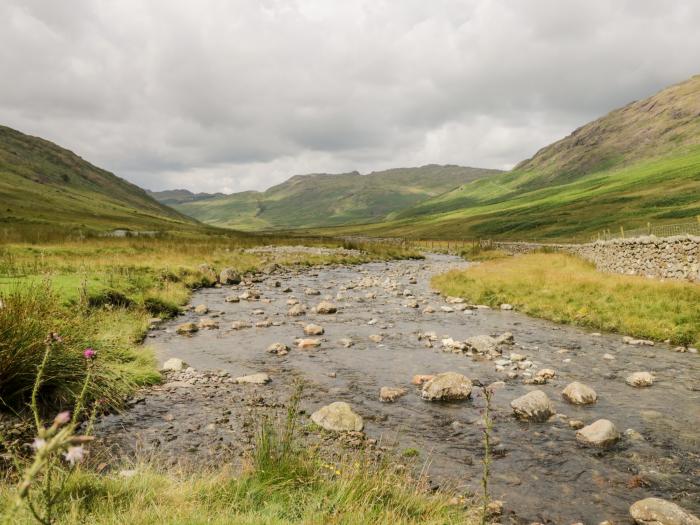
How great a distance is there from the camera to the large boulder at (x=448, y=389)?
36.0ft

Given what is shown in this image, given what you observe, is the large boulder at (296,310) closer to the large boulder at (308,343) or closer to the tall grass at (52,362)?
the large boulder at (308,343)

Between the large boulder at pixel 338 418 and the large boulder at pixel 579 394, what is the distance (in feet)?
17.8

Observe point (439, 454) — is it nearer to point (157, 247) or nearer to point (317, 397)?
point (317, 397)

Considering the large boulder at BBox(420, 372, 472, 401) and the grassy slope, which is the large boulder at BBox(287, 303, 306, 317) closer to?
the large boulder at BBox(420, 372, 472, 401)

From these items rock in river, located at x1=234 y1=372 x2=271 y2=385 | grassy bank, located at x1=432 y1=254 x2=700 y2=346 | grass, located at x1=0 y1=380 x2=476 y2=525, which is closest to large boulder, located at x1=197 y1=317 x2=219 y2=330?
rock in river, located at x1=234 y1=372 x2=271 y2=385

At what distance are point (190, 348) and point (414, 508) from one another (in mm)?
11439

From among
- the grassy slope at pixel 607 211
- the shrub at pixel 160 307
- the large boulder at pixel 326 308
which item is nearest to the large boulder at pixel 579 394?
the large boulder at pixel 326 308

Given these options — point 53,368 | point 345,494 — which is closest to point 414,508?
point 345,494

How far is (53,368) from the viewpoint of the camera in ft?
27.9

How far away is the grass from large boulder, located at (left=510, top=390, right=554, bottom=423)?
4478mm

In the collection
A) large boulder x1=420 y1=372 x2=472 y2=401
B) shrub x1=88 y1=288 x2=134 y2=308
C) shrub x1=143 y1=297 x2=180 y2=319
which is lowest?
large boulder x1=420 y1=372 x2=472 y2=401

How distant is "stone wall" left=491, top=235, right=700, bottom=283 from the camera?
23.0 meters

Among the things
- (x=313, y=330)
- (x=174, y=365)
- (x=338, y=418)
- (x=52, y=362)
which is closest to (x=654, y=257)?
(x=313, y=330)

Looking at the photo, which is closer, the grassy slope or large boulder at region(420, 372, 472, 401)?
large boulder at region(420, 372, 472, 401)
